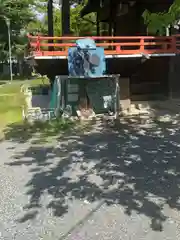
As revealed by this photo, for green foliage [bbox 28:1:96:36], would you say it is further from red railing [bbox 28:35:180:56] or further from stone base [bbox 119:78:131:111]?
red railing [bbox 28:35:180:56]

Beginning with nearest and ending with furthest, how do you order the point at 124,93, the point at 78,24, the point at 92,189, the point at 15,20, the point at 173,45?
the point at 92,189, the point at 173,45, the point at 124,93, the point at 15,20, the point at 78,24

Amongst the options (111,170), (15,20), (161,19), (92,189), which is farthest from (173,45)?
(15,20)

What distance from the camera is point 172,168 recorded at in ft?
24.6

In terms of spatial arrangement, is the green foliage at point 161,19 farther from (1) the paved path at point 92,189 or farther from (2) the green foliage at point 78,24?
(2) the green foliage at point 78,24

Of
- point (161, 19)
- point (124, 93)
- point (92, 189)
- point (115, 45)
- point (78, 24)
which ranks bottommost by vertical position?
point (92, 189)

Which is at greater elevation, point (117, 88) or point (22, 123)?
point (117, 88)

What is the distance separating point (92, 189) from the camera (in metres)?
6.49

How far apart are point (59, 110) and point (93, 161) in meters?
6.07

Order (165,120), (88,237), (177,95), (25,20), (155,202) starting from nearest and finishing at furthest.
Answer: (88,237) → (155,202) → (165,120) → (177,95) → (25,20)

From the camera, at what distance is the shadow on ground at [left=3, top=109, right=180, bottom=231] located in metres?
5.87

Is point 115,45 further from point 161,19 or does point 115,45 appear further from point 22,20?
point 22,20

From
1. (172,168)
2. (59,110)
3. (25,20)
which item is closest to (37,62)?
→ (59,110)

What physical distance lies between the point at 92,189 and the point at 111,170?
3.70 feet

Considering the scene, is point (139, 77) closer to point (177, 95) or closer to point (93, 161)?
point (177, 95)
